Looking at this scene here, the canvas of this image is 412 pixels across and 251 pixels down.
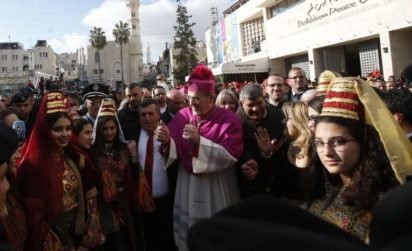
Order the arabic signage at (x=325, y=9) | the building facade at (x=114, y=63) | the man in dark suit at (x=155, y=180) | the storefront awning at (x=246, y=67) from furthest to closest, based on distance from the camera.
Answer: the building facade at (x=114, y=63) < the storefront awning at (x=246, y=67) < the arabic signage at (x=325, y=9) < the man in dark suit at (x=155, y=180)

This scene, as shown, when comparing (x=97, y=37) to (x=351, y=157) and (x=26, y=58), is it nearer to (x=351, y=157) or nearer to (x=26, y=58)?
(x=26, y=58)

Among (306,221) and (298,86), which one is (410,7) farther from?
(306,221)

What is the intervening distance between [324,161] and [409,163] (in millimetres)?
375

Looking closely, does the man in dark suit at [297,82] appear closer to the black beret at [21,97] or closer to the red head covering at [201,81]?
A: the red head covering at [201,81]

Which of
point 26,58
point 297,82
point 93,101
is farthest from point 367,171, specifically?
point 26,58

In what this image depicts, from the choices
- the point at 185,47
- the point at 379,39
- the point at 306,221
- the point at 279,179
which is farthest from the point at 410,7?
the point at 185,47

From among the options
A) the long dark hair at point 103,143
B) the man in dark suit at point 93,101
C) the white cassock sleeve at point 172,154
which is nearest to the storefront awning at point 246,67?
the man in dark suit at point 93,101

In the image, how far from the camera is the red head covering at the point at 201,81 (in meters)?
3.63

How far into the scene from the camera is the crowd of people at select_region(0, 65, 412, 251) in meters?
1.87

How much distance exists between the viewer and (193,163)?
3518 mm

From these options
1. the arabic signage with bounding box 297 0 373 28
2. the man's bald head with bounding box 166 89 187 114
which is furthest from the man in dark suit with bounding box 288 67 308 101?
the arabic signage with bounding box 297 0 373 28

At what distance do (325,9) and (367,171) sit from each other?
1999cm

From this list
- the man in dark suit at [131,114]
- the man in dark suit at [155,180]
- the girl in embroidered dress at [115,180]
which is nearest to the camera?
the girl in embroidered dress at [115,180]

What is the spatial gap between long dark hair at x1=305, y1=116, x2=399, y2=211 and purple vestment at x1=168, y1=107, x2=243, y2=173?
5.36 feet
